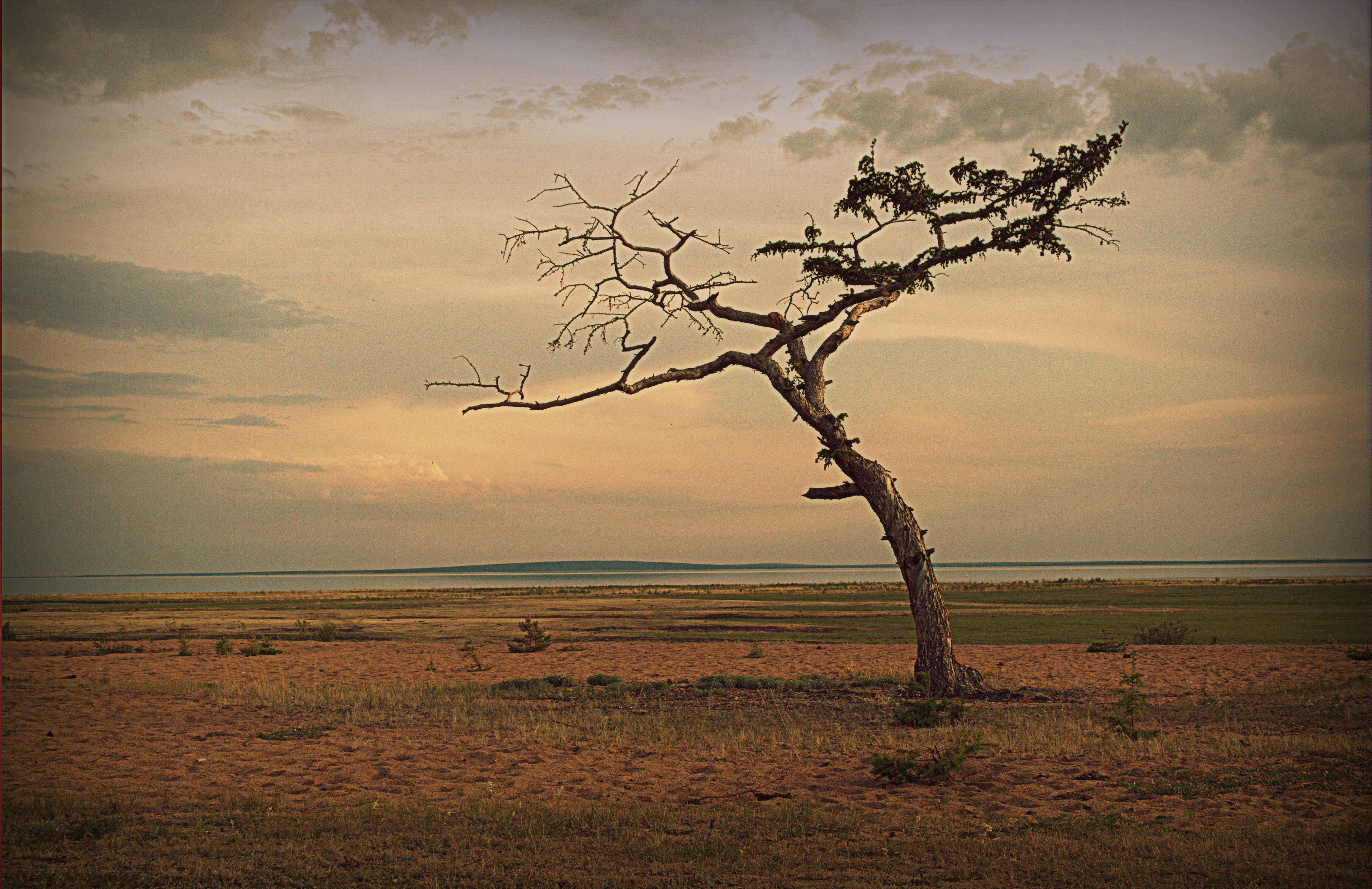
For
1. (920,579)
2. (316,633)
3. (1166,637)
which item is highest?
(920,579)

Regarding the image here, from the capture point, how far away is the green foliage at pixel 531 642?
3050 cm

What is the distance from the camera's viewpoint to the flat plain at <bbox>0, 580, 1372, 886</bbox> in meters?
8.42

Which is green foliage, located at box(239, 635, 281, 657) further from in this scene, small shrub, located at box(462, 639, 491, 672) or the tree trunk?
the tree trunk

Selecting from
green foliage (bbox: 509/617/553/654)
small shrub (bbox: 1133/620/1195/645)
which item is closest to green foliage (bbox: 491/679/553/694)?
green foliage (bbox: 509/617/553/654)

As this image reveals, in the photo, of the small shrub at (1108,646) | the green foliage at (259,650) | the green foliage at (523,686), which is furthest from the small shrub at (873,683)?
the green foliage at (259,650)

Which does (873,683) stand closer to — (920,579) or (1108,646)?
(920,579)

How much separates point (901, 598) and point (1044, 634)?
40.0 metres

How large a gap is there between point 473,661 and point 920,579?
48.5ft

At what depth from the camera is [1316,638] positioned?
32.1 meters

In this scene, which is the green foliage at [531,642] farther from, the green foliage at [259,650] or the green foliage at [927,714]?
the green foliage at [927,714]

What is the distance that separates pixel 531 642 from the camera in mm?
31156

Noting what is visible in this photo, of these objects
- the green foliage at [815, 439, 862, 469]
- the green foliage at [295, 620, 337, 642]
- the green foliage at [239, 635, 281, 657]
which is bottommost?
the green foliage at [295, 620, 337, 642]

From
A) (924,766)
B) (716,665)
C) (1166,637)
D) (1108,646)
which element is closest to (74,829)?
(924,766)

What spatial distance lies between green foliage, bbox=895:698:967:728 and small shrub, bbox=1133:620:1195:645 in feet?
57.1
